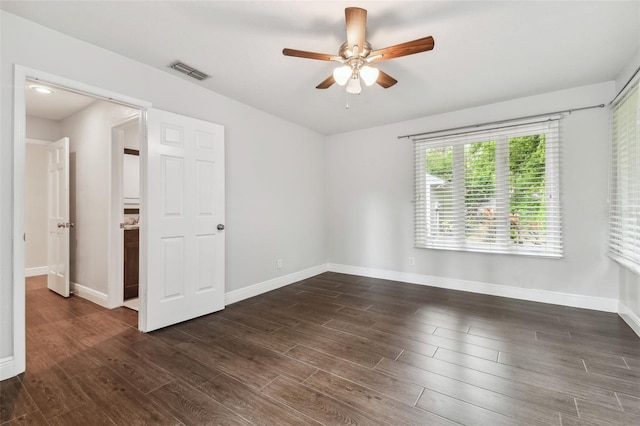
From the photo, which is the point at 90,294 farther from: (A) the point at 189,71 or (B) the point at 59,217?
(A) the point at 189,71

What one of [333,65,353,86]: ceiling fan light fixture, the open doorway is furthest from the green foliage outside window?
the open doorway

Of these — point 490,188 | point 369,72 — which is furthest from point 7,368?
point 490,188

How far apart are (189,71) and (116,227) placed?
2.10 m

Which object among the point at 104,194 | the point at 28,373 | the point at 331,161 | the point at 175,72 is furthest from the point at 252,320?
the point at 331,161

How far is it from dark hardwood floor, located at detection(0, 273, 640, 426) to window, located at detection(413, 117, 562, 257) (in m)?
0.93

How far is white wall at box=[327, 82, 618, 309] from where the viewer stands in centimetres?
324

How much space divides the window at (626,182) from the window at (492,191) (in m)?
0.48

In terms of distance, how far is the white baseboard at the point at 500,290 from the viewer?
3.23m

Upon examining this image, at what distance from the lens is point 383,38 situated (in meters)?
2.31

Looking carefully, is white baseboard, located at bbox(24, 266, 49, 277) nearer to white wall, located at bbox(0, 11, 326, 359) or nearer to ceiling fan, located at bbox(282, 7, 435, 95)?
white wall, located at bbox(0, 11, 326, 359)

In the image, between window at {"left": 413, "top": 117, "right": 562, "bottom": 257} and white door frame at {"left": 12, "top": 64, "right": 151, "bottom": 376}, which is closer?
white door frame at {"left": 12, "top": 64, "right": 151, "bottom": 376}

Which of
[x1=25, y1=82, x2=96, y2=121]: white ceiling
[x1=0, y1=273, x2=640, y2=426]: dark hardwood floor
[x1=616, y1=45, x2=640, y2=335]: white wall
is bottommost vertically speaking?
[x1=0, y1=273, x2=640, y2=426]: dark hardwood floor

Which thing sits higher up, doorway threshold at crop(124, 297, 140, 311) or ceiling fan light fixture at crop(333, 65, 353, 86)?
ceiling fan light fixture at crop(333, 65, 353, 86)

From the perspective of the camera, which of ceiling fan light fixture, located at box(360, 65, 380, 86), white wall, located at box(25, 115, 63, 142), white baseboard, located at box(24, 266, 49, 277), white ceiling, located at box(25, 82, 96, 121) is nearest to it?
ceiling fan light fixture, located at box(360, 65, 380, 86)
